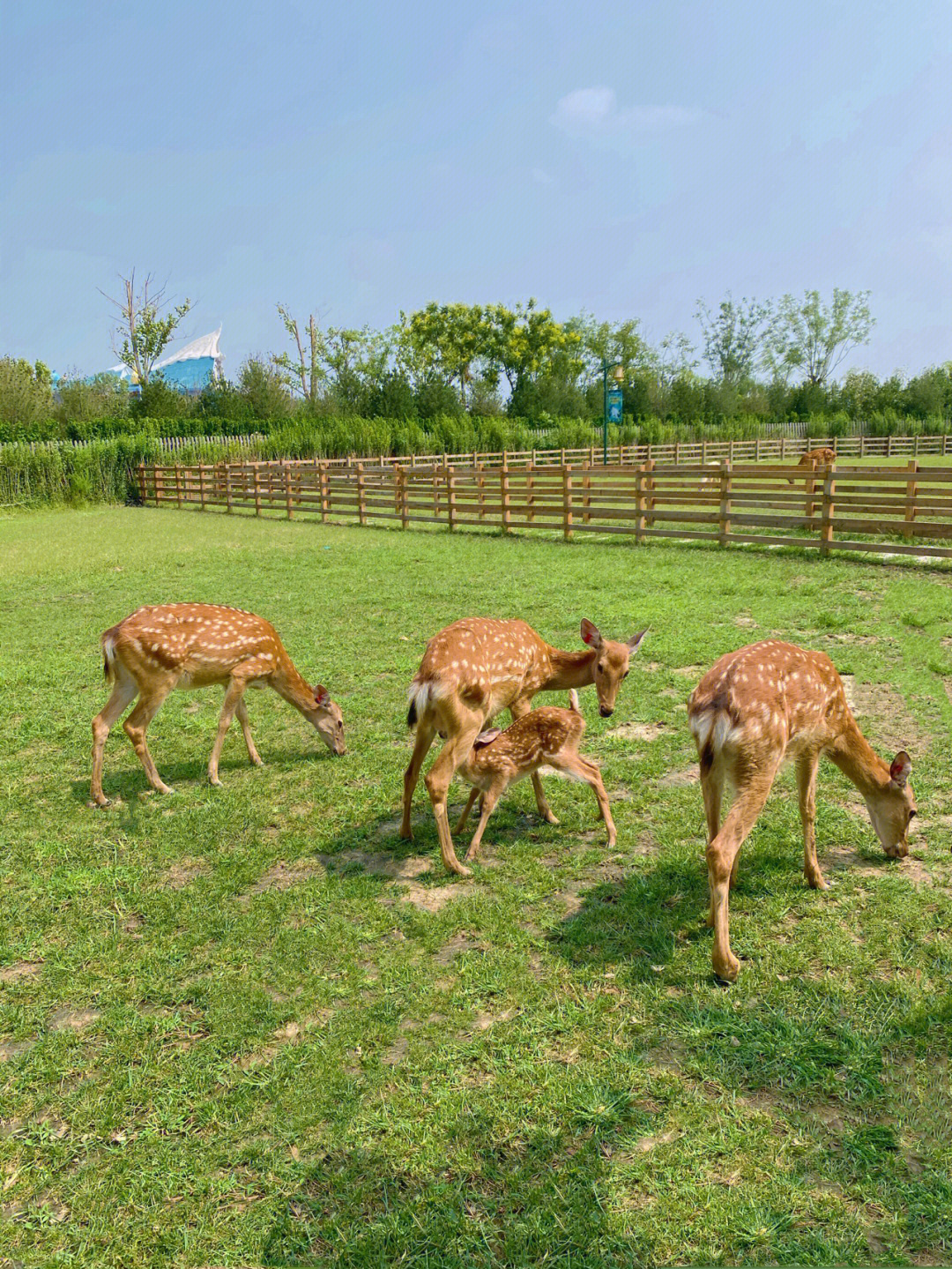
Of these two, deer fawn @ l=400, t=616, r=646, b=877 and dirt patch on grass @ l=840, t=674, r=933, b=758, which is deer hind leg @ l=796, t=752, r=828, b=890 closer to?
deer fawn @ l=400, t=616, r=646, b=877

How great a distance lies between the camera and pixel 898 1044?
9.95ft

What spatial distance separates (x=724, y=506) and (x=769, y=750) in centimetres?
1241

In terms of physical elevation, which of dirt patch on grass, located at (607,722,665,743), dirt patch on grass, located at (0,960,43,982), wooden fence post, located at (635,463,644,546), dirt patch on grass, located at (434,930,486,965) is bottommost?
dirt patch on grass, located at (0,960,43,982)

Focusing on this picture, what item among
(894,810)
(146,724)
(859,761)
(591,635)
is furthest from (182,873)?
(894,810)

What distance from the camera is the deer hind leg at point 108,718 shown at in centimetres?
538

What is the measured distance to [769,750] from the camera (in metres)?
3.67

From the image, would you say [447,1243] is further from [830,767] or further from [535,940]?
[830,767]

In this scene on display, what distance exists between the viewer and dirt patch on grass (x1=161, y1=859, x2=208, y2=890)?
4418 mm

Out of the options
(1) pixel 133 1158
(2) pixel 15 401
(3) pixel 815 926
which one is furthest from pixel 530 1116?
(2) pixel 15 401

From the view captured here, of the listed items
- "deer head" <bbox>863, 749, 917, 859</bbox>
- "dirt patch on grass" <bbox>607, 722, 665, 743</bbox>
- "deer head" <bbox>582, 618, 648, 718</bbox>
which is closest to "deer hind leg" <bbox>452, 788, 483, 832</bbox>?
"deer head" <bbox>582, 618, 648, 718</bbox>

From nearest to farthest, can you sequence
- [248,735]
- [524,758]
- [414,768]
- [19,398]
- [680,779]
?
[524,758], [414,768], [680,779], [248,735], [19,398]

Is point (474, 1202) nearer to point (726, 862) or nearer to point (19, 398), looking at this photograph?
point (726, 862)

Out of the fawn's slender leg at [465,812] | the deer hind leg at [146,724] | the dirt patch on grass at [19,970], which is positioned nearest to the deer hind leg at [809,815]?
the fawn's slender leg at [465,812]

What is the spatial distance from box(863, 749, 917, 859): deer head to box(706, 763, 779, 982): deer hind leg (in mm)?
983
